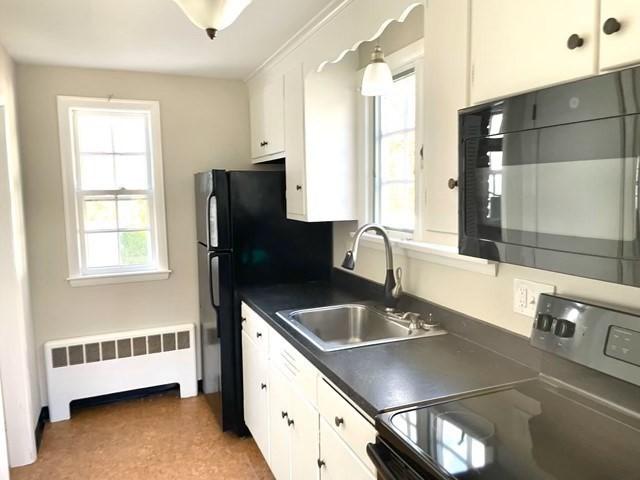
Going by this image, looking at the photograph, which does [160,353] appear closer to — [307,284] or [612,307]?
[307,284]

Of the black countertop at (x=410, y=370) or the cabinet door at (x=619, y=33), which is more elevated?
the cabinet door at (x=619, y=33)

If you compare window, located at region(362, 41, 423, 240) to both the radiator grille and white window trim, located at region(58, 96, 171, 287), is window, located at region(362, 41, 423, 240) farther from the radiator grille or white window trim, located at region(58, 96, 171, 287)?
the radiator grille

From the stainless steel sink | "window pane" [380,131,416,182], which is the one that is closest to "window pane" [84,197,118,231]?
the stainless steel sink

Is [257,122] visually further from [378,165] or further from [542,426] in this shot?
[542,426]

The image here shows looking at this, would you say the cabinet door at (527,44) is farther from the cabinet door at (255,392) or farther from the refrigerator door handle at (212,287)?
the refrigerator door handle at (212,287)

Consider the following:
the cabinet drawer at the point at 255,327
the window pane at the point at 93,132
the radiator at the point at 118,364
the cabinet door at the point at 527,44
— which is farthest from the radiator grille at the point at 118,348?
the cabinet door at the point at 527,44

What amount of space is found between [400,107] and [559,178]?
145 cm

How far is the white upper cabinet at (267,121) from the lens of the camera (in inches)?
111

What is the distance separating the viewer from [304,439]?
1.84 metres

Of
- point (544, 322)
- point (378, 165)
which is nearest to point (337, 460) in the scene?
point (544, 322)

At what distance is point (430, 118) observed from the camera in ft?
4.67

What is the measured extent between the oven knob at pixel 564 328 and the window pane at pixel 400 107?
1.18 metres

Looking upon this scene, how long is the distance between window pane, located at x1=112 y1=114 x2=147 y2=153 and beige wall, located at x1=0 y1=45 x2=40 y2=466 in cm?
64

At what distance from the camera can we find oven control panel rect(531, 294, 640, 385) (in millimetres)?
1121
